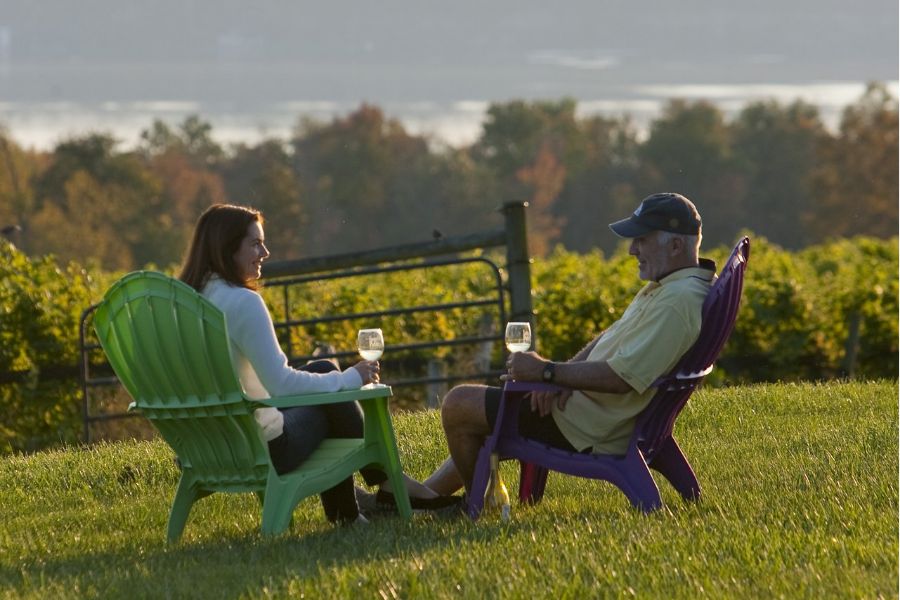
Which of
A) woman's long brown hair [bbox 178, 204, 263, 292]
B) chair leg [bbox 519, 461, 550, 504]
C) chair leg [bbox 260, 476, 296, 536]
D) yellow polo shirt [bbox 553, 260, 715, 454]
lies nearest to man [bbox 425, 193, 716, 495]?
yellow polo shirt [bbox 553, 260, 715, 454]

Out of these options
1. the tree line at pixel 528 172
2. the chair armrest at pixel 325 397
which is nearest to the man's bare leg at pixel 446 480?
the chair armrest at pixel 325 397

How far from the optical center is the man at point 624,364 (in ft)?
16.5

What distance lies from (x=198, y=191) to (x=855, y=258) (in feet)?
239

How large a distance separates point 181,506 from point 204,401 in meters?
0.61

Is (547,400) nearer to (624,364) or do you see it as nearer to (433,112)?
(624,364)

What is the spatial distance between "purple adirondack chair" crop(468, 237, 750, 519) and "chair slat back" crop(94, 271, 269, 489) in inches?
34.7

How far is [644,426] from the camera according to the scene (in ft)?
17.1

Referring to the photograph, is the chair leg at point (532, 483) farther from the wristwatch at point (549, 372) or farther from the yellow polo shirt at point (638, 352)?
the wristwatch at point (549, 372)

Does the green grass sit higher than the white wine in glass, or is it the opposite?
the white wine in glass

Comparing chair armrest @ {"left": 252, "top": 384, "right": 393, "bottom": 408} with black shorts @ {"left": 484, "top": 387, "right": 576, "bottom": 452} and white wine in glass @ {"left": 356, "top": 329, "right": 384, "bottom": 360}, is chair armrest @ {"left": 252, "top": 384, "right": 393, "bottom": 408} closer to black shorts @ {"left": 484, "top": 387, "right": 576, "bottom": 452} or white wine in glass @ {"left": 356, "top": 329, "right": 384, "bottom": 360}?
white wine in glass @ {"left": 356, "top": 329, "right": 384, "bottom": 360}

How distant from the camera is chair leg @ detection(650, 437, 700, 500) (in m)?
5.53

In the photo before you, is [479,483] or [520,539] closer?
[520,539]

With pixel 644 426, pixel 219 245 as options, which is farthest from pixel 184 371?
pixel 644 426

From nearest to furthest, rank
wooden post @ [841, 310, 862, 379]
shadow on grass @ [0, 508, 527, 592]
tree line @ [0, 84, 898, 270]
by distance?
shadow on grass @ [0, 508, 527, 592]
wooden post @ [841, 310, 862, 379]
tree line @ [0, 84, 898, 270]
